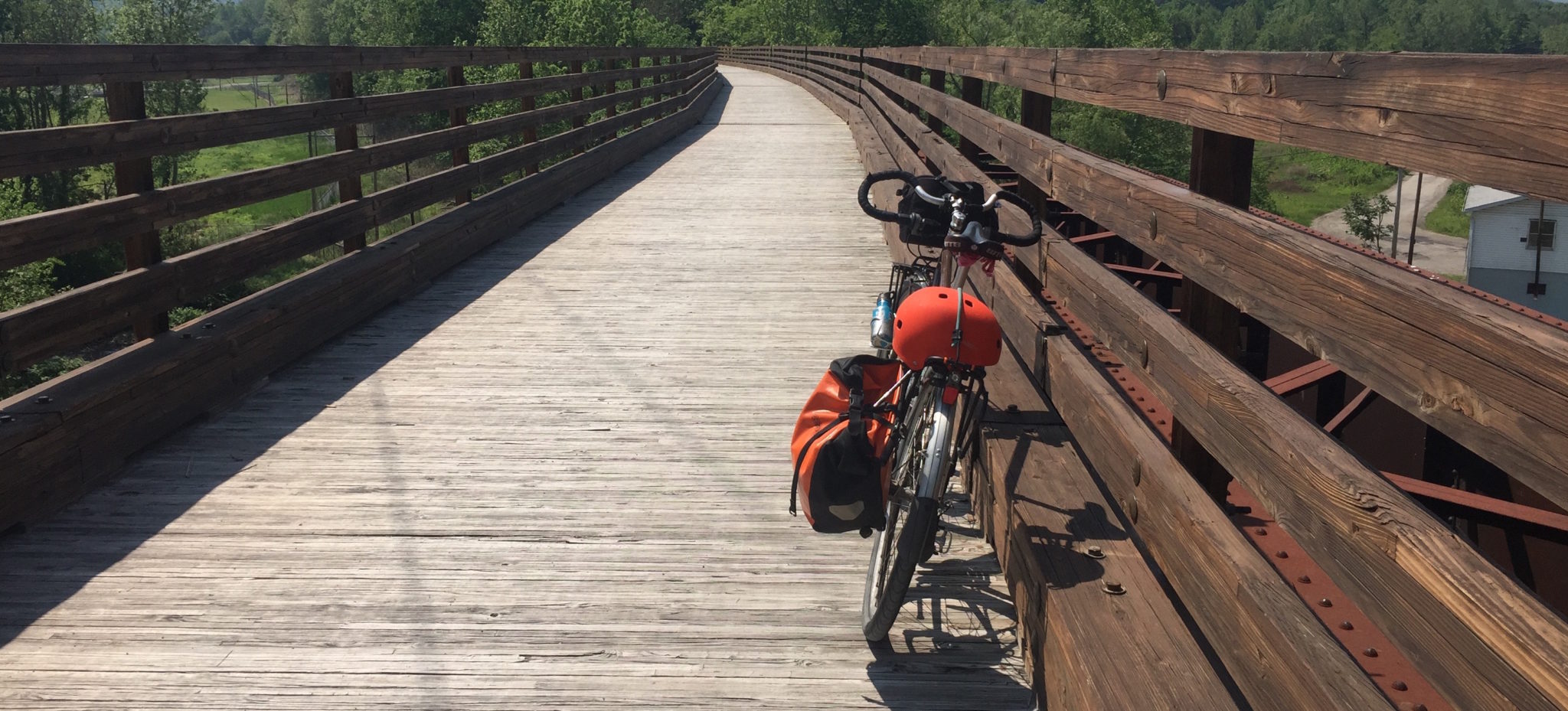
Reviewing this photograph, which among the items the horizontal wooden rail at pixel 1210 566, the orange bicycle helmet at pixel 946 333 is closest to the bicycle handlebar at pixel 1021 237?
the orange bicycle helmet at pixel 946 333

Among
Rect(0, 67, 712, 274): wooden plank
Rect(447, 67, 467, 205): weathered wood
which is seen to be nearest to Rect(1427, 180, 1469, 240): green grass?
Rect(447, 67, 467, 205): weathered wood

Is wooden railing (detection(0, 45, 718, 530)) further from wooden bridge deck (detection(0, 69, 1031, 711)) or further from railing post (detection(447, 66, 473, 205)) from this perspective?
railing post (detection(447, 66, 473, 205))

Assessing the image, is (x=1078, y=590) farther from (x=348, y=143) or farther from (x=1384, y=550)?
(x=348, y=143)

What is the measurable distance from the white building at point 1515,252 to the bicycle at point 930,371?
63.9m

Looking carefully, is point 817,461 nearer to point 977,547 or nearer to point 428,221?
point 977,547

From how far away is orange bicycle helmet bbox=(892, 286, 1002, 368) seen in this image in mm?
3223

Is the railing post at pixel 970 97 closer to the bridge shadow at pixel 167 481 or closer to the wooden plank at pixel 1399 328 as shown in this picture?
the bridge shadow at pixel 167 481

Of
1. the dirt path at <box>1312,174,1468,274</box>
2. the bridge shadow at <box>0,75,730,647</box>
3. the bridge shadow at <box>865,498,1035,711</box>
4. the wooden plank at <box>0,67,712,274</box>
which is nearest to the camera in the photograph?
the bridge shadow at <box>865,498,1035,711</box>

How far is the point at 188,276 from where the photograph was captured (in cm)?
570

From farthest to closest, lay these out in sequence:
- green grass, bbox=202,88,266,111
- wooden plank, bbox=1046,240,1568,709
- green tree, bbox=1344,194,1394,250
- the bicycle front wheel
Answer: green grass, bbox=202,88,266,111 → green tree, bbox=1344,194,1394,250 → the bicycle front wheel → wooden plank, bbox=1046,240,1568,709

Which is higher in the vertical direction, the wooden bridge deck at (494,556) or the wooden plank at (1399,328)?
the wooden plank at (1399,328)

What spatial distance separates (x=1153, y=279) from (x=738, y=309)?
7.65 feet

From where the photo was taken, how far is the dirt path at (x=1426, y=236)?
93.4 m

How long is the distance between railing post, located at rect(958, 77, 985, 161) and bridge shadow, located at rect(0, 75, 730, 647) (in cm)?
299
